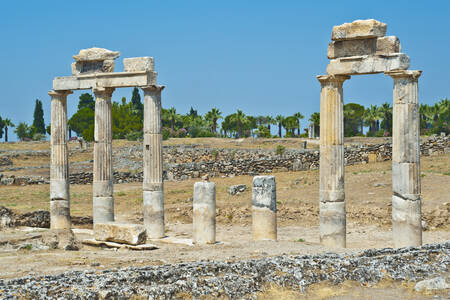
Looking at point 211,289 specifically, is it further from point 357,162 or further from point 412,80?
point 357,162

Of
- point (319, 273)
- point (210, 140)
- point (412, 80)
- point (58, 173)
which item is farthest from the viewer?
point (210, 140)

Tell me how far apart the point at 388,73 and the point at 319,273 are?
7.50m

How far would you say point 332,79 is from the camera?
20.0m

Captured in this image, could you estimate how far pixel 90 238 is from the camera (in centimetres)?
2227

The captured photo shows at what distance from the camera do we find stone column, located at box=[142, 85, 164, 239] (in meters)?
22.9

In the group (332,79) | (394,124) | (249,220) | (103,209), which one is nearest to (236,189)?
(249,220)

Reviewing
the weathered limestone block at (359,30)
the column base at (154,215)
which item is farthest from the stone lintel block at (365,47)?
the column base at (154,215)

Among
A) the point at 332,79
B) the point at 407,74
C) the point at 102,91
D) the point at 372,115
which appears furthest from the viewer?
the point at 372,115

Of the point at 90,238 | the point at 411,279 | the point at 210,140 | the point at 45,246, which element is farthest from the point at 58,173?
the point at 210,140

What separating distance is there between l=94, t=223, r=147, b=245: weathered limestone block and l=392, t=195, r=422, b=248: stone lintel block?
25.6ft

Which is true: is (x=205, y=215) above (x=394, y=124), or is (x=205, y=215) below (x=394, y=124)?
below

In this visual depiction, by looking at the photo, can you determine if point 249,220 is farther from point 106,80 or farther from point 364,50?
point 364,50

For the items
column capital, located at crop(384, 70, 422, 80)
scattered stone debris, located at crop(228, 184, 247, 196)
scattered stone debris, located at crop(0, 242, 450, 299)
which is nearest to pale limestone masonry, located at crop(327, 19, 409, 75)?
column capital, located at crop(384, 70, 422, 80)

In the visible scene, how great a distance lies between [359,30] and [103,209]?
11152 millimetres
